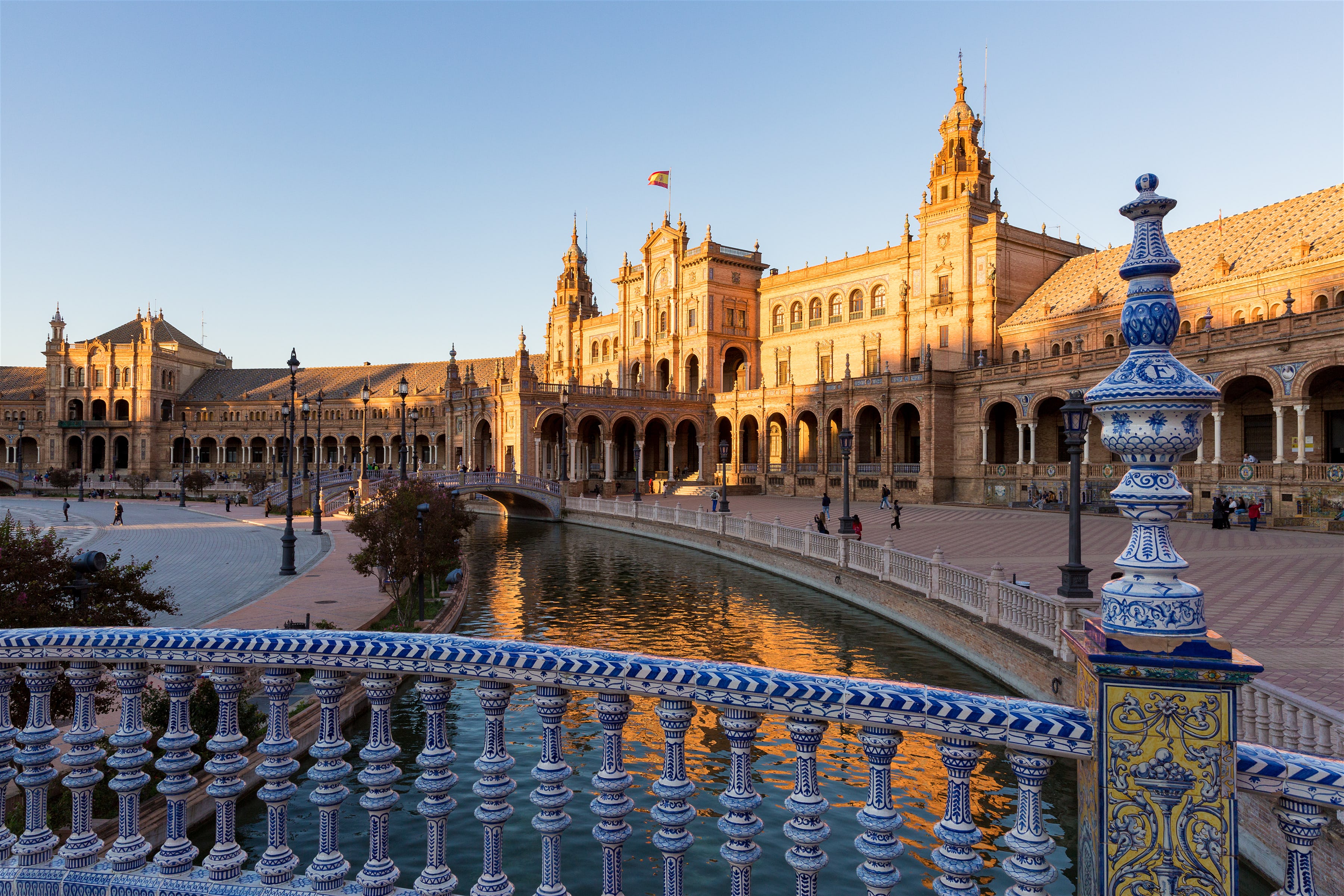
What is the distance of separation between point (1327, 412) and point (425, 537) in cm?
3342

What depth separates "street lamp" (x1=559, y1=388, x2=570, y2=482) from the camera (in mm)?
44938

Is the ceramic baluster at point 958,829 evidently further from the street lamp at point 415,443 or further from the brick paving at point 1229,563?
the street lamp at point 415,443

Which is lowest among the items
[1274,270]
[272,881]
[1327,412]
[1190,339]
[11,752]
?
[272,881]

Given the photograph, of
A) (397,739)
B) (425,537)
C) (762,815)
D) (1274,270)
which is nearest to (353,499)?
(425,537)

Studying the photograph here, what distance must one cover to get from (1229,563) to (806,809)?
20093 millimetres

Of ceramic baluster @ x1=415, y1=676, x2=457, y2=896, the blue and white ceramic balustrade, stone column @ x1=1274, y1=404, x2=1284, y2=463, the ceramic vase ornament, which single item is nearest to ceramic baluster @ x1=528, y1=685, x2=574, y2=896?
the blue and white ceramic balustrade

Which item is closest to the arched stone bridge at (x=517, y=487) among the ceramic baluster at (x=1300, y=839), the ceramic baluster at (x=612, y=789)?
the ceramic baluster at (x=612, y=789)

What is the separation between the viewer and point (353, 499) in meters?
39.2

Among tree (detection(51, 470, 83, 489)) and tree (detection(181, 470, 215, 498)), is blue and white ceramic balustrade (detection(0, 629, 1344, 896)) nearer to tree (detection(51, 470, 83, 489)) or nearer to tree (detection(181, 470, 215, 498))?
tree (detection(181, 470, 215, 498))

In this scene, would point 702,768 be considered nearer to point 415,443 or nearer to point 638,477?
point 638,477

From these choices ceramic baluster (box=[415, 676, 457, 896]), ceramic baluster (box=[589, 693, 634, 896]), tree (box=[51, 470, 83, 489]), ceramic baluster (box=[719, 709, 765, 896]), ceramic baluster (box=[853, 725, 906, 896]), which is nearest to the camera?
ceramic baluster (box=[853, 725, 906, 896])

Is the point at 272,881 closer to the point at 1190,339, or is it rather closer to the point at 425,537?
the point at 425,537

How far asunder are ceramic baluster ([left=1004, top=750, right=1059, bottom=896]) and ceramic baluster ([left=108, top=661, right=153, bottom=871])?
10.7 ft

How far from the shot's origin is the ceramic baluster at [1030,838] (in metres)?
2.47
